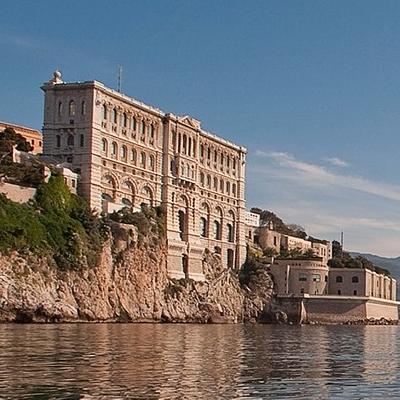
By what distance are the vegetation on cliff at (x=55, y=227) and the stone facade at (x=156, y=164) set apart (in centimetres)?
416

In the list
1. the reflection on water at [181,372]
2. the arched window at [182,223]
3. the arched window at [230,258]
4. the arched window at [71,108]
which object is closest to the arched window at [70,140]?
the arched window at [71,108]

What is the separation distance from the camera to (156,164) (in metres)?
96.6

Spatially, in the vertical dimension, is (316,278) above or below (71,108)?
below

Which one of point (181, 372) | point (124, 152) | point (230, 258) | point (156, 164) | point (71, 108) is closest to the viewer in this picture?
point (181, 372)

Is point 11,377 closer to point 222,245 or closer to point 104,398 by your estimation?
point 104,398

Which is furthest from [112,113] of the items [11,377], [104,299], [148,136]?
[11,377]

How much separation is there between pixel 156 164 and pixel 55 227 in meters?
22.8

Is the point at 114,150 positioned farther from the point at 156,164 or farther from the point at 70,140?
the point at 156,164

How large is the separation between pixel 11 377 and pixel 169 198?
73.8 meters

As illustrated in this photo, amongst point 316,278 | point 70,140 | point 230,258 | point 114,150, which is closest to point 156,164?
point 114,150

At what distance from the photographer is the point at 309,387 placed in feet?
79.5

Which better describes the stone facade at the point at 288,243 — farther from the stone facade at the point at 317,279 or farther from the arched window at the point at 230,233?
the arched window at the point at 230,233

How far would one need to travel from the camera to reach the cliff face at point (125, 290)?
67.1m

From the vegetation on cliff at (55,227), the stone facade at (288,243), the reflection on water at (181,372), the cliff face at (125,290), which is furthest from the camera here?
the stone facade at (288,243)
